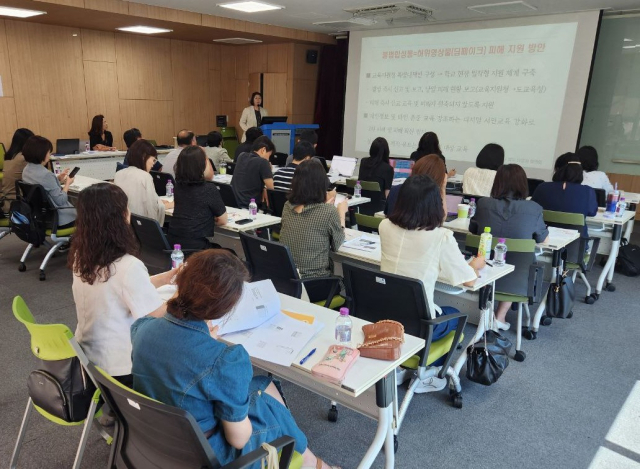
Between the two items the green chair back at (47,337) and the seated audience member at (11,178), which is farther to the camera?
the seated audience member at (11,178)

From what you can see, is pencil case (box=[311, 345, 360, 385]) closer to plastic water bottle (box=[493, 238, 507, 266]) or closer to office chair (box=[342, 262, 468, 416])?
office chair (box=[342, 262, 468, 416])

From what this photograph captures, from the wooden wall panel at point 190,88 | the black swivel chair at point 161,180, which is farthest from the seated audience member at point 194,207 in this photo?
the wooden wall panel at point 190,88

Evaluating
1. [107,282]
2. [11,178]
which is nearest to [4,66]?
[11,178]

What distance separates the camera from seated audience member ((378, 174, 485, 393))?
2571 millimetres

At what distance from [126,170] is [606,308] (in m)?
4.50

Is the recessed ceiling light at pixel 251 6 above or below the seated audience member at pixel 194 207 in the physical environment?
above

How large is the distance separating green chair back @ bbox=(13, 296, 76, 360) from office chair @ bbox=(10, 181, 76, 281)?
3019 millimetres

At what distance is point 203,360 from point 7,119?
9.58 m

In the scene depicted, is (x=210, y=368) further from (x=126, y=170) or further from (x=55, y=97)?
(x=55, y=97)

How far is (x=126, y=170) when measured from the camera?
4.18 meters

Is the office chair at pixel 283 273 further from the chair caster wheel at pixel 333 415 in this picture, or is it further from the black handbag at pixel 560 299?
the black handbag at pixel 560 299

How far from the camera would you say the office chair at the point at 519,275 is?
10.7ft

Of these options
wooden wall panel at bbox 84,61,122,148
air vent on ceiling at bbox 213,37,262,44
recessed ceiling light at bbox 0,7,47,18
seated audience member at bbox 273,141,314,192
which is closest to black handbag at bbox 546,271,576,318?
seated audience member at bbox 273,141,314,192

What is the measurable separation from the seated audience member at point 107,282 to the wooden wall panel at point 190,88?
9973 mm
